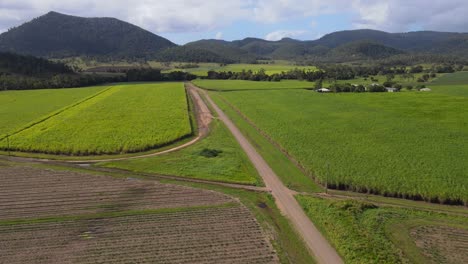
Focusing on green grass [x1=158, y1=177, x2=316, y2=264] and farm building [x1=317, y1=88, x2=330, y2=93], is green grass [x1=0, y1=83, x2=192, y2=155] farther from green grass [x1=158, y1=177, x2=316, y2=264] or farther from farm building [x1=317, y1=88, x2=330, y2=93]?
farm building [x1=317, y1=88, x2=330, y2=93]

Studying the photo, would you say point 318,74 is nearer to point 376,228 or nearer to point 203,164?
point 203,164

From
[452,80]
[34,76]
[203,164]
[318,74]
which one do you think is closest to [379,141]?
[203,164]

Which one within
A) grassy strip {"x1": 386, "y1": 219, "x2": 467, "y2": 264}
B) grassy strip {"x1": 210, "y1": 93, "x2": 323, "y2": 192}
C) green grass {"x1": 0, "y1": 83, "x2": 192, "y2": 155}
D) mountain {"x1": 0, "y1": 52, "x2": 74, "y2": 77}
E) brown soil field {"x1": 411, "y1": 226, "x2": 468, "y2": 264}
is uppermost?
mountain {"x1": 0, "y1": 52, "x2": 74, "y2": 77}

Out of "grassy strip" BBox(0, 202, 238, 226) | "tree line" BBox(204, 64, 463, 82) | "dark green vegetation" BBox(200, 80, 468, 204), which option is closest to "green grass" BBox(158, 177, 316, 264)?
"grassy strip" BBox(0, 202, 238, 226)

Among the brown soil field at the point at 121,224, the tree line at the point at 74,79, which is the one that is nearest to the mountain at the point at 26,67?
the tree line at the point at 74,79

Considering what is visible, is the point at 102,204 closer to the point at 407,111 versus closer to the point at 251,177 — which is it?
the point at 251,177

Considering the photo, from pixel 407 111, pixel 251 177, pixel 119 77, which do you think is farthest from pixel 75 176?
pixel 119 77

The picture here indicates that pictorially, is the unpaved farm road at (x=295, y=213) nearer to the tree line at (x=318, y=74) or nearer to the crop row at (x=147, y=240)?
the crop row at (x=147, y=240)
